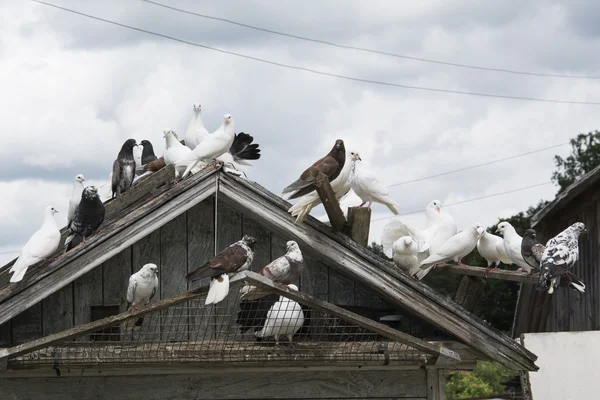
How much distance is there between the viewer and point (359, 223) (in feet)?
24.2

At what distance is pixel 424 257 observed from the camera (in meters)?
9.05

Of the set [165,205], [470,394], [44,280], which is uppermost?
[165,205]

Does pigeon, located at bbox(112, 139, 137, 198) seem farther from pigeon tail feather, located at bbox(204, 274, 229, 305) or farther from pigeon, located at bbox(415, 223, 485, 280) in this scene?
pigeon tail feather, located at bbox(204, 274, 229, 305)

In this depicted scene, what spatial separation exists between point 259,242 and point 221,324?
0.71 meters

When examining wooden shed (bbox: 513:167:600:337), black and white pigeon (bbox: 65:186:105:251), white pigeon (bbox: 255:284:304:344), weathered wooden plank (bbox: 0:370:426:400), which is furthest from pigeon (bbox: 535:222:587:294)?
black and white pigeon (bbox: 65:186:105:251)

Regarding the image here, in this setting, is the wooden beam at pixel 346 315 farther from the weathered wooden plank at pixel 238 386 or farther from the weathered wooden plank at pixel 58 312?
the weathered wooden plank at pixel 58 312

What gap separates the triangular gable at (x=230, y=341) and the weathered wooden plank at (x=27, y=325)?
37 cm

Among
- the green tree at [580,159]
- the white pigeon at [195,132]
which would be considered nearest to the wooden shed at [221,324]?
the white pigeon at [195,132]

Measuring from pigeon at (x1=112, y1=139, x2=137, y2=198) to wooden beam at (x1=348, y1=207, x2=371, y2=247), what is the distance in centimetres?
321

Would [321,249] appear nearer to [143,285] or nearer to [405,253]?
[143,285]

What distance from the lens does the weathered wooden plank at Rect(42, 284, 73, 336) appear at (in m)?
7.36

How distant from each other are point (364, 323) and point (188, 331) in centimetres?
145

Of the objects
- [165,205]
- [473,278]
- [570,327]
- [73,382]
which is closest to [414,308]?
[473,278]

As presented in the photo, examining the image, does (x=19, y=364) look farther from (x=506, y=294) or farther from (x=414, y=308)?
(x=506, y=294)
